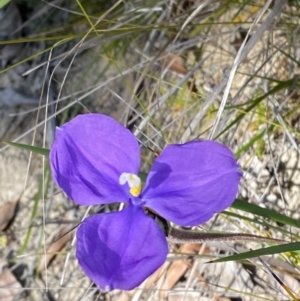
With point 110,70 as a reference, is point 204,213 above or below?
above

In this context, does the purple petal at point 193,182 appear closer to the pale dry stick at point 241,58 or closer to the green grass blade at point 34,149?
the green grass blade at point 34,149

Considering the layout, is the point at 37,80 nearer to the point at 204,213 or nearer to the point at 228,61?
the point at 228,61

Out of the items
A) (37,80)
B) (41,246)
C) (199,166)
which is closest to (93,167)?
(199,166)

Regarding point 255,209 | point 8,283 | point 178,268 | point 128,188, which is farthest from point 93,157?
point 8,283

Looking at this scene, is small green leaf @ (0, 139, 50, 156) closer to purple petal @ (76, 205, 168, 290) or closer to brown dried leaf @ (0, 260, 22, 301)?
purple petal @ (76, 205, 168, 290)

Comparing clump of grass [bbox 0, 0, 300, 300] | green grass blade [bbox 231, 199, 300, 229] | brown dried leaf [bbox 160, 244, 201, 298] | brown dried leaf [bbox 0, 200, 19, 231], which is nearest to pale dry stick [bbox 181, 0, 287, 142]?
clump of grass [bbox 0, 0, 300, 300]

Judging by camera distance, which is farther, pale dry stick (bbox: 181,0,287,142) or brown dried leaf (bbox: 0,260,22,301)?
brown dried leaf (bbox: 0,260,22,301)

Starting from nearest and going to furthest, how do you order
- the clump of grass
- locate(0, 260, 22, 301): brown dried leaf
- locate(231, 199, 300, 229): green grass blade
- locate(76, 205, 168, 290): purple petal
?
locate(76, 205, 168, 290): purple petal < locate(231, 199, 300, 229): green grass blade < the clump of grass < locate(0, 260, 22, 301): brown dried leaf

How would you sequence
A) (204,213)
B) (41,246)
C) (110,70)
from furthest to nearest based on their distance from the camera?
(110,70), (41,246), (204,213)

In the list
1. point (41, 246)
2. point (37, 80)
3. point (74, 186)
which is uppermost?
point (74, 186)
